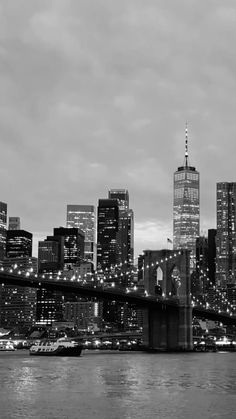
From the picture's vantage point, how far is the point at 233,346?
397 ft

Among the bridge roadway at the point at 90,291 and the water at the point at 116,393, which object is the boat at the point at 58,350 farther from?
the water at the point at 116,393

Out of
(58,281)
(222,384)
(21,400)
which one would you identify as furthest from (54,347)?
(21,400)

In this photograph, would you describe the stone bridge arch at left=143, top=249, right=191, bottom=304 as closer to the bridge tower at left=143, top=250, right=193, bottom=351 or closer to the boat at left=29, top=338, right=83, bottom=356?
the bridge tower at left=143, top=250, right=193, bottom=351

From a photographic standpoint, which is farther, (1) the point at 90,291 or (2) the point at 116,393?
(1) the point at 90,291

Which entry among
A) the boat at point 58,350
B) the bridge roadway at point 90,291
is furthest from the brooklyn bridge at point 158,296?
the boat at point 58,350

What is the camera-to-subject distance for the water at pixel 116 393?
3206 cm

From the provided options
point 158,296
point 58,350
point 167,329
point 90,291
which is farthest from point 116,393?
point 158,296

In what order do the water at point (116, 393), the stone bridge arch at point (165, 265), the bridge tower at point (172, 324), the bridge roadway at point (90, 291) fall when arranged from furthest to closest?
the stone bridge arch at point (165, 265)
the bridge tower at point (172, 324)
the bridge roadway at point (90, 291)
the water at point (116, 393)

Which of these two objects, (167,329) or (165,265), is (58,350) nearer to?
(167,329)

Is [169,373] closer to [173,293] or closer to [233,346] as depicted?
[173,293]

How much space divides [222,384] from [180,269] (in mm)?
54678

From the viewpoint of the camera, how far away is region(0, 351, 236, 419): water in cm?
3206

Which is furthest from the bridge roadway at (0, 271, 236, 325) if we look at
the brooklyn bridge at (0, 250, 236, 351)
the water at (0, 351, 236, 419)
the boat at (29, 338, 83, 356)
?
the water at (0, 351, 236, 419)

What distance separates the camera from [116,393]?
127ft
